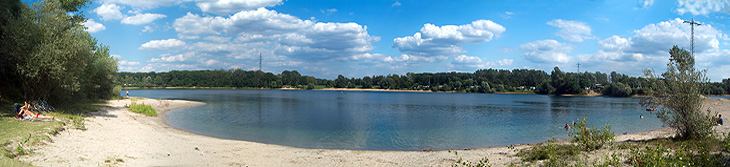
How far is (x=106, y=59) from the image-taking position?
31719mm

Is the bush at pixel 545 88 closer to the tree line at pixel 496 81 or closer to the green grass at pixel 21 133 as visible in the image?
the tree line at pixel 496 81

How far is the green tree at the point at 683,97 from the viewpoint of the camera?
39.2 feet

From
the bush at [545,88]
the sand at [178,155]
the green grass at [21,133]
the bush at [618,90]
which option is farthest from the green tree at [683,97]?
the bush at [545,88]

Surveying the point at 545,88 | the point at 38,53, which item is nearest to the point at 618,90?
the point at 545,88

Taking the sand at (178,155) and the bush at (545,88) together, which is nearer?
the sand at (178,155)

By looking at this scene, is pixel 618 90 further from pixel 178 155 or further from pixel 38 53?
pixel 38 53

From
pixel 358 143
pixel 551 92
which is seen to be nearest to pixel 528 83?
pixel 551 92

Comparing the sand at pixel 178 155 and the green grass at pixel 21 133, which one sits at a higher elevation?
the green grass at pixel 21 133

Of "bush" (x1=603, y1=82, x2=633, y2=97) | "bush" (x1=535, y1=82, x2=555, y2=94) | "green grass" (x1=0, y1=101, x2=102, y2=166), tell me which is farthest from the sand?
"bush" (x1=535, y1=82, x2=555, y2=94)

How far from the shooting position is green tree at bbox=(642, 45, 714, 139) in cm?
1195

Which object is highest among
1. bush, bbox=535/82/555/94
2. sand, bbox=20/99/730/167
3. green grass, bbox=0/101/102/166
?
bush, bbox=535/82/555/94

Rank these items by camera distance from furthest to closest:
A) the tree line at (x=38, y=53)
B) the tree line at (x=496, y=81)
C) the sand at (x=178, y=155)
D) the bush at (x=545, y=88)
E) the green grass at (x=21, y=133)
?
the bush at (x=545, y=88)
the tree line at (x=496, y=81)
the tree line at (x=38, y=53)
the sand at (x=178, y=155)
the green grass at (x=21, y=133)

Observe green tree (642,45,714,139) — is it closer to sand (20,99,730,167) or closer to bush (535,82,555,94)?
sand (20,99,730,167)

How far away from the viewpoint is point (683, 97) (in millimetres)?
12320
